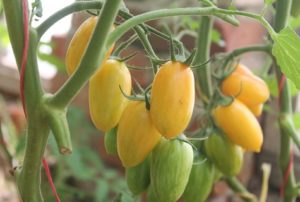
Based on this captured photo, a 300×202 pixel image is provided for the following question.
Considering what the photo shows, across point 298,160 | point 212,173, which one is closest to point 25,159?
point 212,173

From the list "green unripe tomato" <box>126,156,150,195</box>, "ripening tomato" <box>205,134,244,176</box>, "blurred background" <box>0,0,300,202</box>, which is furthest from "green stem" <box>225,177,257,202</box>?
"blurred background" <box>0,0,300,202</box>

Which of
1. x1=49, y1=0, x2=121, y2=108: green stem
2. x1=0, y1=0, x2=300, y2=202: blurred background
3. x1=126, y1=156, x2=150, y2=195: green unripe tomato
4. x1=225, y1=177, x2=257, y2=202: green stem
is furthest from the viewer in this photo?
x1=0, y1=0, x2=300, y2=202: blurred background

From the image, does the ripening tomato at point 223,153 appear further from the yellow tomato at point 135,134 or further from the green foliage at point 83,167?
the green foliage at point 83,167

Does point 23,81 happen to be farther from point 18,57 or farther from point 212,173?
point 212,173

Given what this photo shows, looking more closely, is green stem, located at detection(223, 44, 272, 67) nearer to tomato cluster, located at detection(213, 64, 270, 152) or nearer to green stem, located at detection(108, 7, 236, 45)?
tomato cluster, located at detection(213, 64, 270, 152)

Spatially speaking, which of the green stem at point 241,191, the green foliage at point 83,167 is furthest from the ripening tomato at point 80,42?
the green foliage at point 83,167

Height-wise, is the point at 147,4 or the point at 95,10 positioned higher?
the point at 95,10
